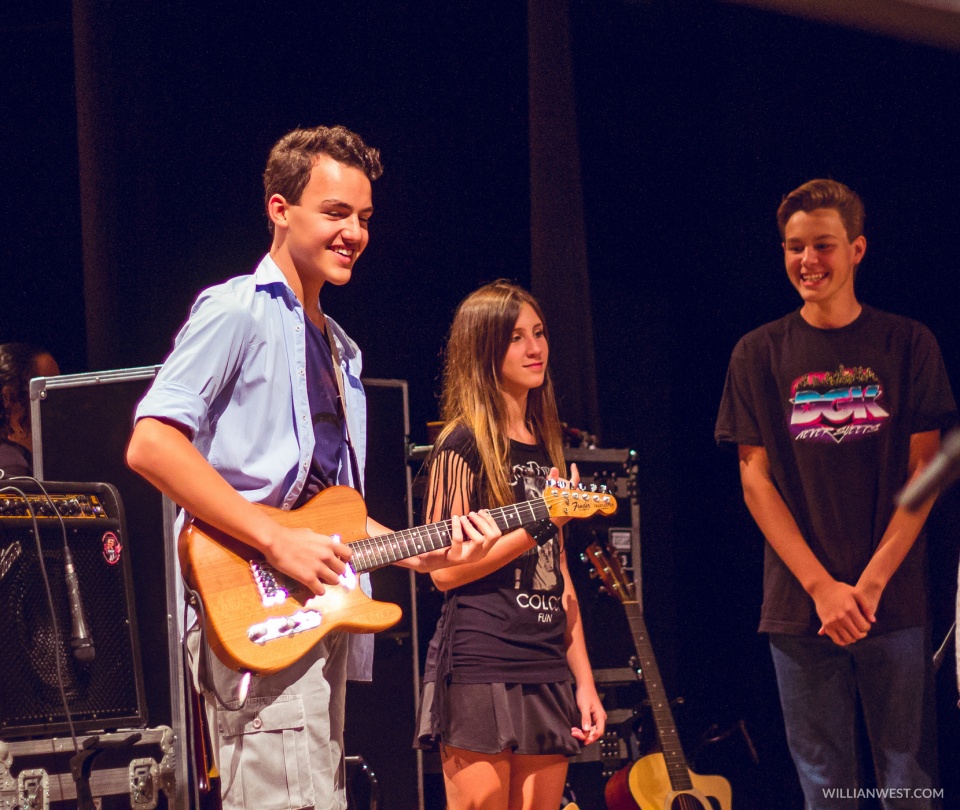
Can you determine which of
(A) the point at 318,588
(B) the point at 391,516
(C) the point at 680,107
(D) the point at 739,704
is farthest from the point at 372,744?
(C) the point at 680,107

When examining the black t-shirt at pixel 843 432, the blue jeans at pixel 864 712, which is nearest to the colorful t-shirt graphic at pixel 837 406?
the black t-shirt at pixel 843 432

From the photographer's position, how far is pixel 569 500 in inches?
114

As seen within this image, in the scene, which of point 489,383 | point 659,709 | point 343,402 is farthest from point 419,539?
point 659,709

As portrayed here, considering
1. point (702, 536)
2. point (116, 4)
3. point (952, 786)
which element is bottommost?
point (952, 786)

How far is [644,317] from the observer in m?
4.84

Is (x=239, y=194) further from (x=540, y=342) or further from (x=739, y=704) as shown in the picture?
(x=739, y=704)

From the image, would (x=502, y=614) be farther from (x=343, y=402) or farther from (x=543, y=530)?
(x=343, y=402)

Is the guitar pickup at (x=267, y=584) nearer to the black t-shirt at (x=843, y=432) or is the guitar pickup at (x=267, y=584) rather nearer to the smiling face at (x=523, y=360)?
the smiling face at (x=523, y=360)

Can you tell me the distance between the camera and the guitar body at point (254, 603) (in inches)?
78.5

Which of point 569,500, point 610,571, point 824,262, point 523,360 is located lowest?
point 610,571

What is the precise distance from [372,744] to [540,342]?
1890mm

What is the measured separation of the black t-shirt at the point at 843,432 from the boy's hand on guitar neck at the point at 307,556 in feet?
5.31

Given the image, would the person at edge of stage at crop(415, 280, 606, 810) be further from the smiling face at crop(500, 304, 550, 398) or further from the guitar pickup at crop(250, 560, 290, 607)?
the guitar pickup at crop(250, 560, 290, 607)

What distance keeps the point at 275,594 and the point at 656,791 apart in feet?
7.20
